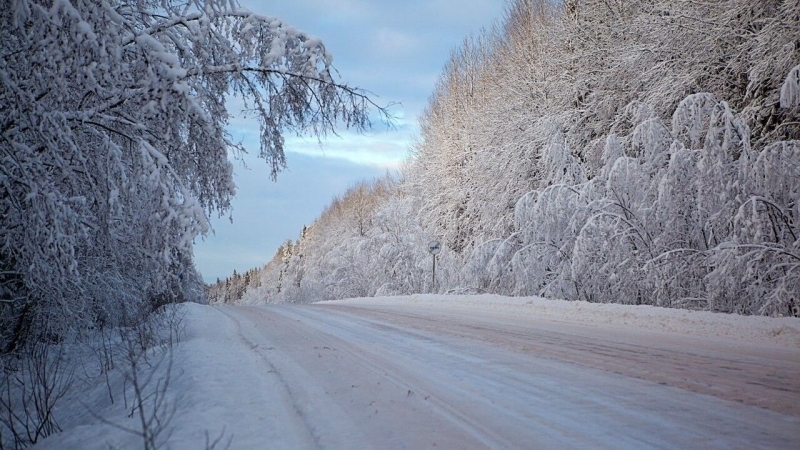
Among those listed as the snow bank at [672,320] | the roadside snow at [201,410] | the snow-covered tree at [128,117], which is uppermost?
the snow-covered tree at [128,117]

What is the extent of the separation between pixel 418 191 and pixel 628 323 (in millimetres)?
21086

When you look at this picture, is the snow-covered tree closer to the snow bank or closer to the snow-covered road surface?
→ the snow-covered road surface

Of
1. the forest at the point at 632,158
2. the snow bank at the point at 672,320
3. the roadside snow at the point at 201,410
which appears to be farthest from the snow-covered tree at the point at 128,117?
the forest at the point at 632,158

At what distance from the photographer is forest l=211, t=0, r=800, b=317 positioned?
372 inches

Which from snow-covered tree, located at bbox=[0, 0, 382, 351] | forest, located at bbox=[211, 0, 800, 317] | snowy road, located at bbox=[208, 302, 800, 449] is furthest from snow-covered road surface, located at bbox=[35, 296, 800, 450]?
forest, located at bbox=[211, 0, 800, 317]

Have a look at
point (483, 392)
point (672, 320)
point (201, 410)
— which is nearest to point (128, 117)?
point (201, 410)

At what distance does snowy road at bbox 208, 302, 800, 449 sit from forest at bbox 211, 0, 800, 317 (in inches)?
194

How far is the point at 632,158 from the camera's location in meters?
12.1

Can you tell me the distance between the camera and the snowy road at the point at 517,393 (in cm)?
271

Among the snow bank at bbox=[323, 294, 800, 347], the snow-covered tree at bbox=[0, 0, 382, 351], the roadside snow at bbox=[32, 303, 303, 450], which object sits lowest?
the roadside snow at bbox=[32, 303, 303, 450]

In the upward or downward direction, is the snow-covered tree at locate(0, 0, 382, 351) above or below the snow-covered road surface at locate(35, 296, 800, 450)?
above

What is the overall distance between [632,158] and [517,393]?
10.2 m

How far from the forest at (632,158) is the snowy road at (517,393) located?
4.93 metres

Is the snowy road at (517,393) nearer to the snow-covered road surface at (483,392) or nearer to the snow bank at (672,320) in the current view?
the snow-covered road surface at (483,392)
